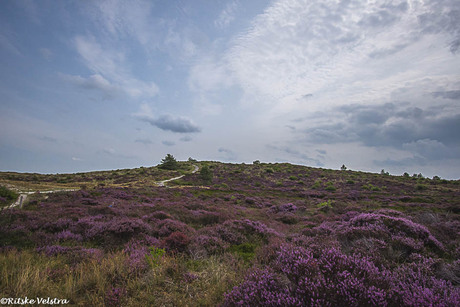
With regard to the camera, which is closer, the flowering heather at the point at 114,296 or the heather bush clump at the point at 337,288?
the heather bush clump at the point at 337,288

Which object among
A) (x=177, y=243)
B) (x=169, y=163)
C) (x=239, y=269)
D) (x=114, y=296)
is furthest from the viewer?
(x=169, y=163)

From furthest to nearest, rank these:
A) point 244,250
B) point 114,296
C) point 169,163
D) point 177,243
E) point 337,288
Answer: point 169,163 → point 244,250 → point 177,243 → point 114,296 → point 337,288

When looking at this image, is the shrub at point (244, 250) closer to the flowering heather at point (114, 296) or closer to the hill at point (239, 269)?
the hill at point (239, 269)

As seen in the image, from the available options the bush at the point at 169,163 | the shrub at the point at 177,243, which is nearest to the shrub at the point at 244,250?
the shrub at the point at 177,243

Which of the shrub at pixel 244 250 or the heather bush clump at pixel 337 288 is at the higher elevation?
the heather bush clump at pixel 337 288

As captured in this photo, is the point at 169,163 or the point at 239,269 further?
the point at 169,163

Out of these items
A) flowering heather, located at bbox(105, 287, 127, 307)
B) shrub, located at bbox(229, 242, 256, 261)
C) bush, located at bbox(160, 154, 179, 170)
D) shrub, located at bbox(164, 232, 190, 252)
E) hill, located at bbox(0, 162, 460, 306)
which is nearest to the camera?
hill, located at bbox(0, 162, 460, 306)

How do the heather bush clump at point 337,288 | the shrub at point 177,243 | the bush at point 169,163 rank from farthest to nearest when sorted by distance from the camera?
the bush at point 169,163 → the shrub at point 177,243 → the heather bush clump at point 337,288

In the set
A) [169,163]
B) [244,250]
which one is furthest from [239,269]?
[169,163]

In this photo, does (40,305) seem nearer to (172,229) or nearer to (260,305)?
(260,305)

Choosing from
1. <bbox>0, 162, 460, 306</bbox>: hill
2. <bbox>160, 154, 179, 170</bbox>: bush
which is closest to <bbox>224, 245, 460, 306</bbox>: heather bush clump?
<bbox>0, 162, 460, 306</bbox>: hill

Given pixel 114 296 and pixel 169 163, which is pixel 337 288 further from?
pixel 169 163

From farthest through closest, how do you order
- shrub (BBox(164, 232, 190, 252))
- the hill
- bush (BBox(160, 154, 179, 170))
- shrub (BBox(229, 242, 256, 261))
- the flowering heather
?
bush (BBox(160, 154, 179, 170))
shrub (BBox(164, 232, 190, 252))
shrub (BBox(229, 242, 256, 261))
the flowering heather
the hill

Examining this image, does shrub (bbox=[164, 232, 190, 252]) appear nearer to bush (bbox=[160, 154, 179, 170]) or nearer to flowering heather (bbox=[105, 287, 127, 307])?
flowering heather (bbox=[105, 287, 127, 307])
